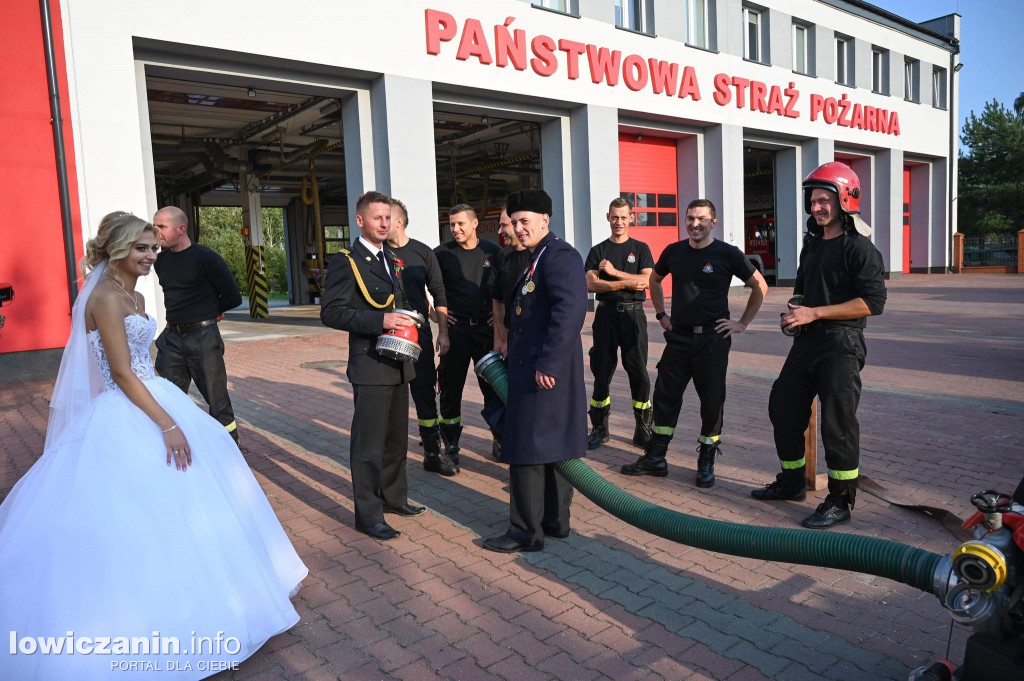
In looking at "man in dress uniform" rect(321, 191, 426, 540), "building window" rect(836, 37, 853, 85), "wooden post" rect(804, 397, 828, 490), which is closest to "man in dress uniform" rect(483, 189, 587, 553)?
"man in dress uniform" rect(321, 191, 426, 540)

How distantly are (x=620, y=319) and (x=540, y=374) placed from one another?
2323mm

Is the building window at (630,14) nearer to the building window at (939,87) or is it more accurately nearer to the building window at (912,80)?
the building window at (912,80)

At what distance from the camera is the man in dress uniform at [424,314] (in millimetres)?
5332

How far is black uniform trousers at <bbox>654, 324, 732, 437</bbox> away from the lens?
16.2 feet

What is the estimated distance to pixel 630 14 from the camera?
1730 cm

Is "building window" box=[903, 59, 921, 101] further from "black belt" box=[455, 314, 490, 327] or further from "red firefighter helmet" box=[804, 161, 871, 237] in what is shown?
"black belt" box=[455, 314, 490, 327]

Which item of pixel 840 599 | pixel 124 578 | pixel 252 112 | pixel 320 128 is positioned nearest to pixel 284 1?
pixel 252 112

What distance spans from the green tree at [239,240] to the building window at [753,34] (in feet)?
102

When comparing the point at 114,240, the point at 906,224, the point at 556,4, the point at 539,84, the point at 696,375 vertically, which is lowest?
the point at 696,375

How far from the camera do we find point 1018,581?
2008mm

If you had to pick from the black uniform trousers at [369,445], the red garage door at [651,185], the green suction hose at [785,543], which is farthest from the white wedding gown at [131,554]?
the red garage door at [651,185]

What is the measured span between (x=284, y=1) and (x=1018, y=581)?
12.8 metres

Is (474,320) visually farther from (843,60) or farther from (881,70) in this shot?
(881,70)

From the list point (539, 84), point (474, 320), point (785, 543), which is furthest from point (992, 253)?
point (785, 543)
